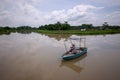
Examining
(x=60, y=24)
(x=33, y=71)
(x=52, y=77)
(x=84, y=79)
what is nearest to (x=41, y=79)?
(x=52, y=77)

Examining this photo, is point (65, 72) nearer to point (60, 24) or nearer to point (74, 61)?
point (74, 61)

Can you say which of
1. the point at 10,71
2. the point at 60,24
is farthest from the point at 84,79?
the point at 60,24

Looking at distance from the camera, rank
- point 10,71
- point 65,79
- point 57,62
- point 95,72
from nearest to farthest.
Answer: point 65,79, point 95,72, point 10,71, point 57,62

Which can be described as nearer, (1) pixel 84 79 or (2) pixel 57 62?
(1) pixel 84 79

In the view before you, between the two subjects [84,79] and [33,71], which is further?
[33,71]

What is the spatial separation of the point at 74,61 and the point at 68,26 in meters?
43.8

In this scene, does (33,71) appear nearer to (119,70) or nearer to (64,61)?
(64,61)

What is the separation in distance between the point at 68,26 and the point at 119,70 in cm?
4582

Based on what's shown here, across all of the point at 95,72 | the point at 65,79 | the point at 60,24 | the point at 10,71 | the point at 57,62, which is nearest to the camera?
the point at 65,79

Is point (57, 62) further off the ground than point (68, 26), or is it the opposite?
point (68, 26)

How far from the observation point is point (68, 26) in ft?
172

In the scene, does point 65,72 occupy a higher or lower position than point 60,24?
lower

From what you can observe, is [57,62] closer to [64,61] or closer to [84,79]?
[64,61]

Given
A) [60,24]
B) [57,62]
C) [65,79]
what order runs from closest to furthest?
[65,79] < [57,62] < [60,24]
